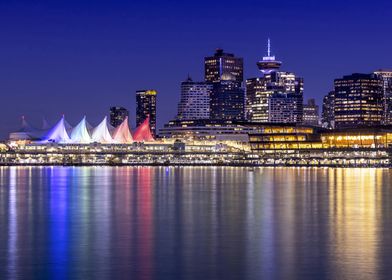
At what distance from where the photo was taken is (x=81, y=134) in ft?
541

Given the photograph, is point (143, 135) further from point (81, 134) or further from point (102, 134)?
point (81, 134)

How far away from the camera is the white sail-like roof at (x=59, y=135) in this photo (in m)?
167

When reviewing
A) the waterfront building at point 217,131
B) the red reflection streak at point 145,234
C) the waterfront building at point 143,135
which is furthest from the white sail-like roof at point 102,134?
the red reflection streak at point 145,234

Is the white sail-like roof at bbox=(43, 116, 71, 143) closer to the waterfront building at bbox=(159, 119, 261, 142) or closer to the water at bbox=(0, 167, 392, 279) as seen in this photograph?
the waterfront building at bbox=(159, 119, 261, 142)

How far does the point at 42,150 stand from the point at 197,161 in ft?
105

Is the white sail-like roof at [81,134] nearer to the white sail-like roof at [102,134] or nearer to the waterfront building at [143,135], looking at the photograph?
the white sail-like roof at [102,134]

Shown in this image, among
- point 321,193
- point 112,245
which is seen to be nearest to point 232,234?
point 112,245

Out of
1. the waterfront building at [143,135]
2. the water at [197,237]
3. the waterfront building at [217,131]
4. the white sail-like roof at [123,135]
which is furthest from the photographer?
the waterfront building at [217,131]

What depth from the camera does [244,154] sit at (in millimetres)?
159750

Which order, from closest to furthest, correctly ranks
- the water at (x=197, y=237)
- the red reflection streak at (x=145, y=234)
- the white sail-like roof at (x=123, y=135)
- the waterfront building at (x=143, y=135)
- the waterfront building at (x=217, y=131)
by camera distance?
the water at (x=197, y=237) → the red reflection streak at (x=145, y=234) → the white sail-like roof at (x=123, y=135) → the waterfront building at (x=143, y=135) → the waterfront building at (x=217, y=131)

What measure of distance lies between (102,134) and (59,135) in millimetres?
10370

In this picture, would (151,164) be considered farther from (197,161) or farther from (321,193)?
(321,193)

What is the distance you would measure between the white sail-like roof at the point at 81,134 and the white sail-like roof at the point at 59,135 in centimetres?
147

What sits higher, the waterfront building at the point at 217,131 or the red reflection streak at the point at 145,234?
the waterfront building at the point at 217,131
